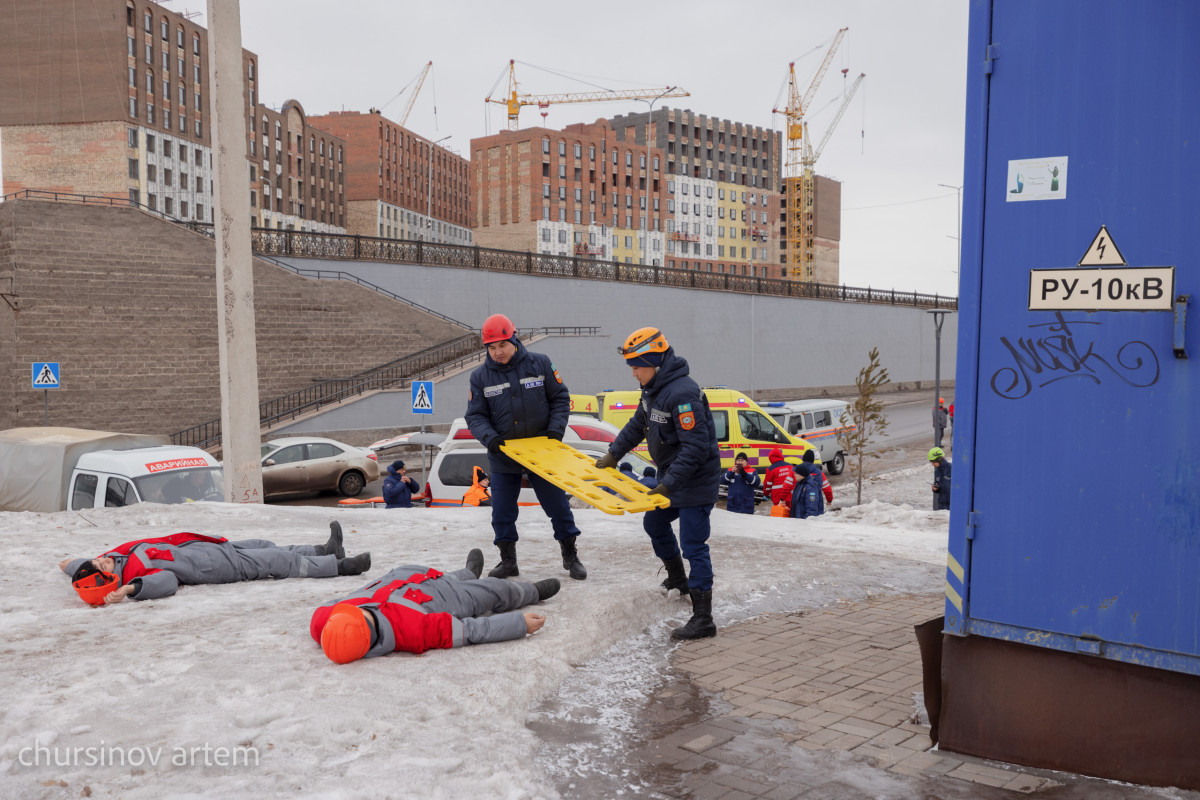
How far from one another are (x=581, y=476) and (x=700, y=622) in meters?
1.26

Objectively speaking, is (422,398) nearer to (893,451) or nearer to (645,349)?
(645,349)

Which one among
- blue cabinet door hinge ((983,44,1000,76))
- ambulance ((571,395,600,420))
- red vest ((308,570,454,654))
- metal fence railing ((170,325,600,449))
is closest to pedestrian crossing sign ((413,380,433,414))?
ambulance ((571,395,600,420))

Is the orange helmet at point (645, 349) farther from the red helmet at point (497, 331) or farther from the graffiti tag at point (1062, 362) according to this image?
the graffiti tag at point (1062, 362)

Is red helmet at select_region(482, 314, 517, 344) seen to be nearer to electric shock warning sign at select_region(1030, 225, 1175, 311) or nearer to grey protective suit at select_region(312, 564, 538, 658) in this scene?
grey protective suit at select_region(312, 564, 538, 658)

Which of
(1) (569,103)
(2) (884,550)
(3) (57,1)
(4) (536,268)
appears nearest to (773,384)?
(4) (536,268)

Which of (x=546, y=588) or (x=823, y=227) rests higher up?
(x=823, y=227)

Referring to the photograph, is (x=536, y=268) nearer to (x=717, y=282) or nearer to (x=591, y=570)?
(x=717, y=282)

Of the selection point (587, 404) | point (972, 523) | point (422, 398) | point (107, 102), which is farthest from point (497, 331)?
point (107, 102)

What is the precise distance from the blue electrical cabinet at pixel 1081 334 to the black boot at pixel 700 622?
7.05 ft

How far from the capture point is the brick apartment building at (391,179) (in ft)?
386

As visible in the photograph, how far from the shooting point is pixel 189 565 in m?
6.91

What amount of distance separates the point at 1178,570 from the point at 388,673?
371cm

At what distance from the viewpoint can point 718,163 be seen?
13288cm

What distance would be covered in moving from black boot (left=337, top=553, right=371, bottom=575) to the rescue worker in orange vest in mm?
5664
